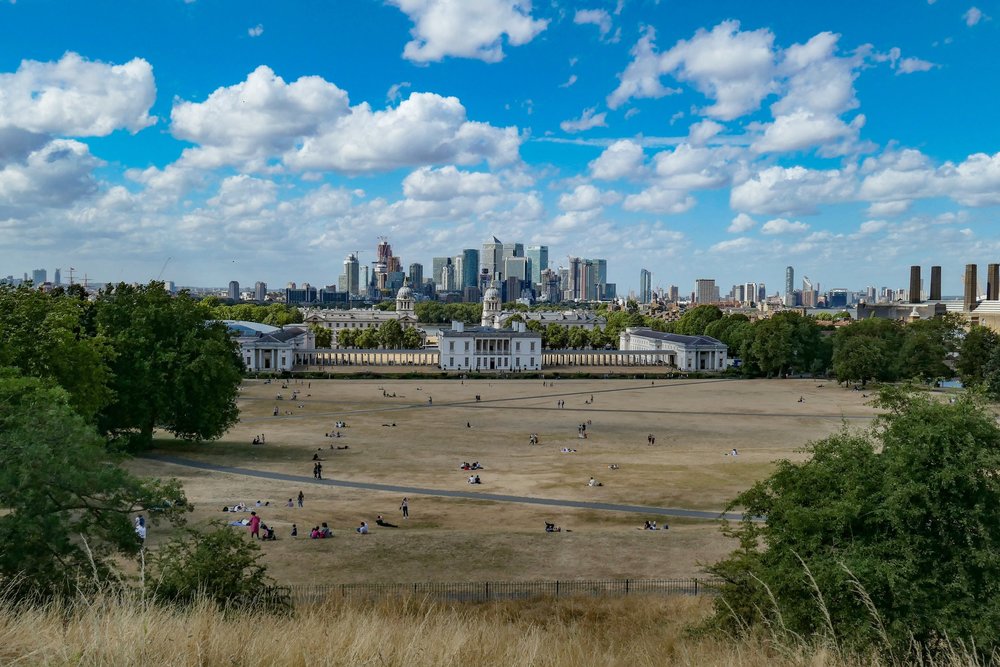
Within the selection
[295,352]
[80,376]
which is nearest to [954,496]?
[80,376]

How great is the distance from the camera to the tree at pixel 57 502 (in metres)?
14.3

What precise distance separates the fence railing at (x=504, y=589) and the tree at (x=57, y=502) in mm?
4787

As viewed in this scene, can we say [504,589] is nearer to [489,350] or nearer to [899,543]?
[899,543]

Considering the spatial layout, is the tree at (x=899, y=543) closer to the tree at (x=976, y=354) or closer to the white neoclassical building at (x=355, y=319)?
the tree at (x=976, y=354)

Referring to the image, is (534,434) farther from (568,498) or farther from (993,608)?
(993,608)

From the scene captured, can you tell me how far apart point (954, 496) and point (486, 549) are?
14.7 metres

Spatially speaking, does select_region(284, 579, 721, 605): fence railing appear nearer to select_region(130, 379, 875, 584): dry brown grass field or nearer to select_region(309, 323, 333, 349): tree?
select_region(130, 379, 875, 584): dry brown grass field

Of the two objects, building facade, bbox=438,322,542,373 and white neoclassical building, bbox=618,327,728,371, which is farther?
building facade, bbox=438,322,542,373

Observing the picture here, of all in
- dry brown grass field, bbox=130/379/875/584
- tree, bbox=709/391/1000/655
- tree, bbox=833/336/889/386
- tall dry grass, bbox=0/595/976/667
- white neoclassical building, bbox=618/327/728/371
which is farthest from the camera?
white neoclassical building, bbox=618/327/728/371

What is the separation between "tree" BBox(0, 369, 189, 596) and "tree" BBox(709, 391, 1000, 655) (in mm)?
12603

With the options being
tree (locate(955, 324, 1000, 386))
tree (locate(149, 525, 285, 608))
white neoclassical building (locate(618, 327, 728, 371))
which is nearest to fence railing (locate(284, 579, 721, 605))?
tree (locate(149, 525, 285, 608))

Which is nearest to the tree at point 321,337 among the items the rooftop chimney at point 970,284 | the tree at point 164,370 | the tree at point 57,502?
the tree at point 164,370

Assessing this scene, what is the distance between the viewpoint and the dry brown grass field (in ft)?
81.1

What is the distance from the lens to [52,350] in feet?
112
